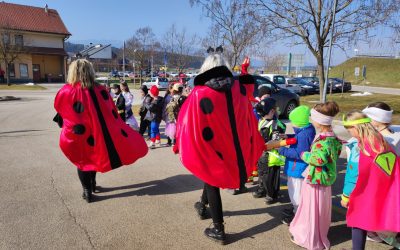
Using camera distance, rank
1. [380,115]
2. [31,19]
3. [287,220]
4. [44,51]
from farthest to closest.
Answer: [31,19], [44,51], [287,220], [380,115]

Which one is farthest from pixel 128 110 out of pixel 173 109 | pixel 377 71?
pixel 377 71

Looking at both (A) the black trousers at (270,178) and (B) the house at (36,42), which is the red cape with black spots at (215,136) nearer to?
(A) the black trousers at (270,178)

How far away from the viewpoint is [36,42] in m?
42.6

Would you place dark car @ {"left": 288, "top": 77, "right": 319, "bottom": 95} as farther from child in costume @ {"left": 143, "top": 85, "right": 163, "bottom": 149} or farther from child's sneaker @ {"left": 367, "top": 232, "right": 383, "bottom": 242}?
child's sneaker @ {"left": 367, "top": 232, "right": 383, "bottom": 242}

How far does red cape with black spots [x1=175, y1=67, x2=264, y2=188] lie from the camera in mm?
3156

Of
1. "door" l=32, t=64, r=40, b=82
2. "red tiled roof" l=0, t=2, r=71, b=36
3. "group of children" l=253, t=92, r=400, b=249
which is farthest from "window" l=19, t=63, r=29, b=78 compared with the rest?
"group of children" l=253, t=92, r=400, b=249

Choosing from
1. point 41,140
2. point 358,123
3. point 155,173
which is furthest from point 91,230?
point 41,140

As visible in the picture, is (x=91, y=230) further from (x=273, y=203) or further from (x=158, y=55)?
(x=158, y=55)

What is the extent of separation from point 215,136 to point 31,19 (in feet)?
158

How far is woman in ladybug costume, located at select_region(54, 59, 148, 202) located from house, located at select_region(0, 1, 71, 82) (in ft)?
129

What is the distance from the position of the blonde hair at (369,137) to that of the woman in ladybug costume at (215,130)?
3.47ft

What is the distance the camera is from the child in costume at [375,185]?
9.15 ft

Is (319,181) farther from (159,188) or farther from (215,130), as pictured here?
(159,188)

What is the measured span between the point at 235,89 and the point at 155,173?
3027 millimetres
